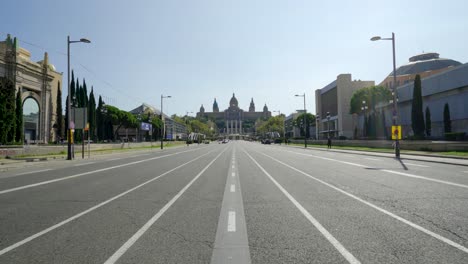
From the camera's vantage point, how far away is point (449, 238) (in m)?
4.99

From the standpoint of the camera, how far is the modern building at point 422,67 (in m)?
96.9

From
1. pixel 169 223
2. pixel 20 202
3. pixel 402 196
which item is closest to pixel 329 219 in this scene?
pixel 169 223

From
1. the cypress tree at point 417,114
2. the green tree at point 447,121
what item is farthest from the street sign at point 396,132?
the green tree at point 447,121

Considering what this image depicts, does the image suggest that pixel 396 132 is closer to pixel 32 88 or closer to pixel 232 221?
pixel 232 221

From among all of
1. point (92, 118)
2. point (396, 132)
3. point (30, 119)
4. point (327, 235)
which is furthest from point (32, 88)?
point (327, 235)

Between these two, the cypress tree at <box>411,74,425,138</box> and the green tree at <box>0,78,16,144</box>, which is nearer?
the green tree at <box>0,78,16,144</box>

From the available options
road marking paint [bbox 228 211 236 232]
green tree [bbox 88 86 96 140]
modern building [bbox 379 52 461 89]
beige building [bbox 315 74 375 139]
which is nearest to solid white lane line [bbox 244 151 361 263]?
road marking paint [bbox 228 211 236 232]

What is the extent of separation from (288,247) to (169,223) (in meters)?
2.44

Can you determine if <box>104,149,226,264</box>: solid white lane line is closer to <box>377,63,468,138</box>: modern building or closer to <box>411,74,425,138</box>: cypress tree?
<box>411,74,425,138</box>: cypress tree

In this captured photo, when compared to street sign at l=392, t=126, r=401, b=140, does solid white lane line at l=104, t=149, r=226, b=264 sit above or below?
below

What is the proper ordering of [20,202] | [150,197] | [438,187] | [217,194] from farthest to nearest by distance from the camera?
[438,187]
[217,194]
[150,197]
[20,202]

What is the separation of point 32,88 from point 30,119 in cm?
558

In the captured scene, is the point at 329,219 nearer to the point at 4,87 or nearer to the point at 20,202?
the point at 20,202

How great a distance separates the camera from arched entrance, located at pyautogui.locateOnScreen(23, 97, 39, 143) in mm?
57969
